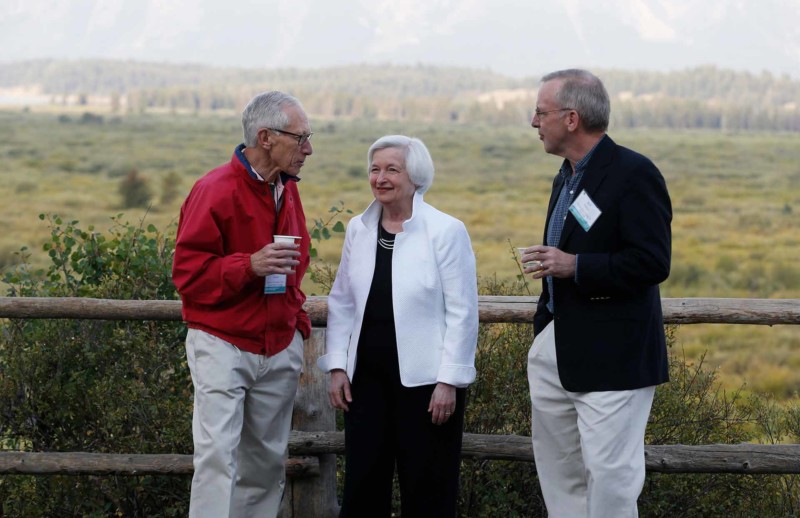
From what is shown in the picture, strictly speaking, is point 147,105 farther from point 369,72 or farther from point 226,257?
point 226,257

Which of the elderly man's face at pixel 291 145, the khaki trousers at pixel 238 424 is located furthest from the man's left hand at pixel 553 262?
the khaki trousers at pixel 238 424

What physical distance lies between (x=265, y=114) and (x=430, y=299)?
0.78 m

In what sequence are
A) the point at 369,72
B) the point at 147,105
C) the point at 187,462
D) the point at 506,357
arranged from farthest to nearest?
the point at 369,72 → the point at 147,105 → the point at 506,357 → the point at 187,462

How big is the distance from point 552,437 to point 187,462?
1.47m

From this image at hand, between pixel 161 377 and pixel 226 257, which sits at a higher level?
pixel 226 257

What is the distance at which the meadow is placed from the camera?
3136 centimetres

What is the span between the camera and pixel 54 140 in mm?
68938

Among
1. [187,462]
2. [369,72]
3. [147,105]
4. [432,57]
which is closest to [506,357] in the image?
[187,462]

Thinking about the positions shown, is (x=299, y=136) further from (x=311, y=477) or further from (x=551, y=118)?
(x=311, y=477)

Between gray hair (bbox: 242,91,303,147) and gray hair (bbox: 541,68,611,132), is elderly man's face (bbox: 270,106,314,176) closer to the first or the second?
gray hair (bbox: 242,91,303,147)

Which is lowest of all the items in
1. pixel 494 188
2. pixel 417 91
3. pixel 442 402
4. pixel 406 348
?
pixel 494 188

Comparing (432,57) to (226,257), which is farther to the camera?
(432,57)

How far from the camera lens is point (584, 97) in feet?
9.30

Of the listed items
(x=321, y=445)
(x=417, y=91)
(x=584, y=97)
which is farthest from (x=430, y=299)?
(x=417, y=91)
